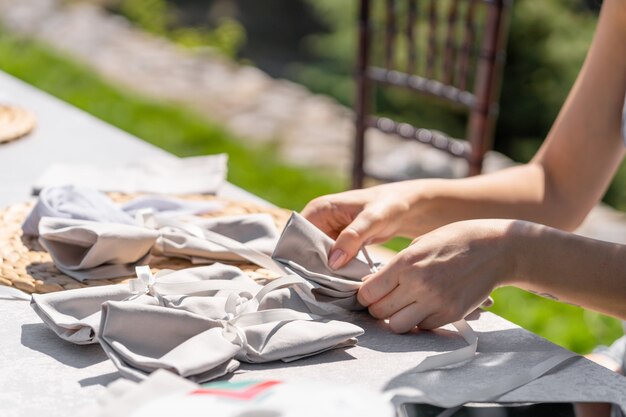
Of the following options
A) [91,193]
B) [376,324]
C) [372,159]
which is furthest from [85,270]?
[372,159]

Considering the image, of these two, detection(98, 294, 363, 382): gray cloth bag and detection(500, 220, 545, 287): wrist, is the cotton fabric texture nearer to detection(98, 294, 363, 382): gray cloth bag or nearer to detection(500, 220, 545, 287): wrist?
detection(98, 294, 363, 382): gray cloth bag

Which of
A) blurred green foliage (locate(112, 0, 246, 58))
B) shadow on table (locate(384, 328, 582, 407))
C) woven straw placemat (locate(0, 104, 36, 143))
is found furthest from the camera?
blurred green foliage (locate(112, 0, 246, 58))

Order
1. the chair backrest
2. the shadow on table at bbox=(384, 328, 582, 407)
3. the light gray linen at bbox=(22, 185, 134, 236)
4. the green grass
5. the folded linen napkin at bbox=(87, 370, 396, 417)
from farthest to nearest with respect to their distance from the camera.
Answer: the green grass
the chair backrest
the light gray linen at bbox=(22, 185, 134, 236)
the shadow on table at bbox=(384, 328, 582, 407)
the folded linen napkin at bbox=(87, 370, 396, 417)

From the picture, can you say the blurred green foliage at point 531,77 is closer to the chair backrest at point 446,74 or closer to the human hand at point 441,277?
the chair backrest at point 446,74

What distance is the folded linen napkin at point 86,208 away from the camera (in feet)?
3.88

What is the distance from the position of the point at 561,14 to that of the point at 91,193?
5.14m

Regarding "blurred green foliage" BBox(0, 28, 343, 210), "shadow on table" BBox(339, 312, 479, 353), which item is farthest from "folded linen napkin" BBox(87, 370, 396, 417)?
"blurred green foliage" BBox(0, 28, 343, 210)

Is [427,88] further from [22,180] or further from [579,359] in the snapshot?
[579,359]

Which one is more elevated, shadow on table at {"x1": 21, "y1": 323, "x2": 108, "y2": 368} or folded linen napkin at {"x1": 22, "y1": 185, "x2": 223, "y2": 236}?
folded linen napkin at {"x1": 22, "y1": 185, "x2": 223, "y2": 236}

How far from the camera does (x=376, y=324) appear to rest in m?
1.01

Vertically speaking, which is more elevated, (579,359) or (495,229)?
(495,229)

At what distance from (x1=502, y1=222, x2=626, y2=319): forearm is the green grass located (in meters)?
1.91

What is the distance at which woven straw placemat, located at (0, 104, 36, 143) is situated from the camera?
5.56 ft

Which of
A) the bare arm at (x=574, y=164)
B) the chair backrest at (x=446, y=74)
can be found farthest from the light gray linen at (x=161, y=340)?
the chair backrest at (x=446, y=74)
